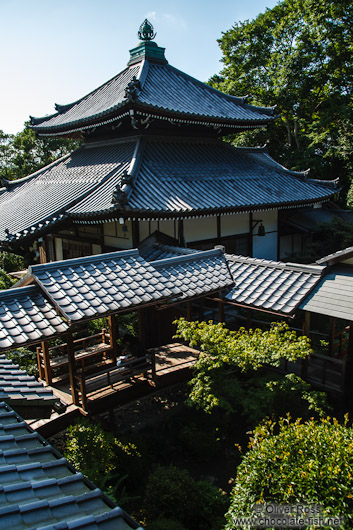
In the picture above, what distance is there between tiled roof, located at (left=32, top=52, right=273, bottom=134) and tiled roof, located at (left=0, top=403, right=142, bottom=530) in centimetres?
1234

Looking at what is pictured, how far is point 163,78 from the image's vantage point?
17.4 m

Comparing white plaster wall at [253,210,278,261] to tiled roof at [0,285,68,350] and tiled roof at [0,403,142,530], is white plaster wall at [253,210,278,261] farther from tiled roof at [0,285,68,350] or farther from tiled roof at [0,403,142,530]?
tiled roof at [0,403,142,530]

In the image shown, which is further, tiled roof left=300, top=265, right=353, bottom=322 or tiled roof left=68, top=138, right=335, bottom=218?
tiled roof left=68, top=138, right=335, bottom=218

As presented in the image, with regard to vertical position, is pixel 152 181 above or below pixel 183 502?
above

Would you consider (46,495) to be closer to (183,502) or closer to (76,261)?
(183,502)

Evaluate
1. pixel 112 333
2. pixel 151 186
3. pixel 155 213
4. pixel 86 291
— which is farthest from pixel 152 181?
pixel 86 291

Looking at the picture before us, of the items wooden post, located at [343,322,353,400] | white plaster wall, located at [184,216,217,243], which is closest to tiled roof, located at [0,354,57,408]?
wooden post, located at [343,322,353,400]

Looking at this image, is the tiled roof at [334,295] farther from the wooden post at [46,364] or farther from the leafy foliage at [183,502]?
the wooden post at [46,364]

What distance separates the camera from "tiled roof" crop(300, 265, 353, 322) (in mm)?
8250

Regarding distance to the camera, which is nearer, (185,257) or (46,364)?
(46,364)

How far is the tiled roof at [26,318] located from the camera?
6734mm

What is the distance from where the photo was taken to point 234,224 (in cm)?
1573

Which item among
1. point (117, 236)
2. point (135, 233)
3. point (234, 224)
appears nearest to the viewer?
point (135, 233)

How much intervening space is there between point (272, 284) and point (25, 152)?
37.1m
